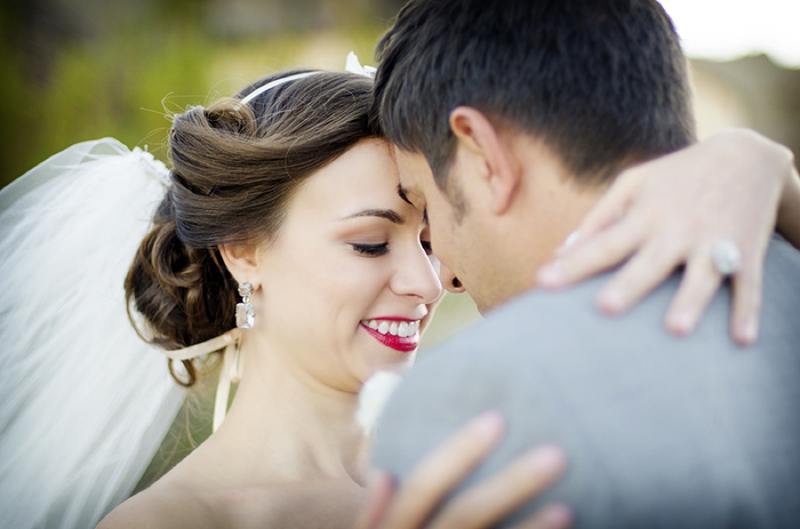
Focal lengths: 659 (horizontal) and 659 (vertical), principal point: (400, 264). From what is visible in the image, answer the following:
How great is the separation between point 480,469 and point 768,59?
8.29 m

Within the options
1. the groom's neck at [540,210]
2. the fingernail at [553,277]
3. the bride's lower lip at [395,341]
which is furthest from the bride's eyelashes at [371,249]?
the fingernail at [553,277]

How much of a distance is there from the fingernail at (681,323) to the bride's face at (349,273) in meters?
1.32

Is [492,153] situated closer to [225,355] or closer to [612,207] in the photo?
[612,207]

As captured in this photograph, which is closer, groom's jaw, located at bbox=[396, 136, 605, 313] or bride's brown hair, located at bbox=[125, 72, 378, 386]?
groom's jaw, located at bbox=[396, 136, 605, 313]

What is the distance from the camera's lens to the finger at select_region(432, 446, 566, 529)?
3.01 feet

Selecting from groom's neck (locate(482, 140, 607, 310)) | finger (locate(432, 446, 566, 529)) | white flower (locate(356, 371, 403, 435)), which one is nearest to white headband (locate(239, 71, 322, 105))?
groom's neck (locate(482, 140, 607, 310))

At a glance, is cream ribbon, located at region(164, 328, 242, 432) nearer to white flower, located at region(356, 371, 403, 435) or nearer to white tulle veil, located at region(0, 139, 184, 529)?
white tulle veil, located at region(0, 139, 184, 529)

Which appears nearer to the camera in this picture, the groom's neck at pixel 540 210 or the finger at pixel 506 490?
the finger at pixel 506 490

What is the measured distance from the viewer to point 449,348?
1.02 meters

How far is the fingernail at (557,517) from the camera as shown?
3.04ft

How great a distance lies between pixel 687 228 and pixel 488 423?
53 cm

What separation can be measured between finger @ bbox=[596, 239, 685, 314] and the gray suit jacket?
2 cm

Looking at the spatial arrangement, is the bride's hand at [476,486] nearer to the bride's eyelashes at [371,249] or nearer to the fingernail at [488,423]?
the fingernail at [488,423]

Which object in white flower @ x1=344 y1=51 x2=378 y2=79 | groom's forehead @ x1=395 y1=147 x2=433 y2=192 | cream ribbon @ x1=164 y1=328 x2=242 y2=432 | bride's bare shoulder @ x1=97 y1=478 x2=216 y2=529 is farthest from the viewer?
cream ribbon @ x1=164 y1=328 x2=242 y2=432
